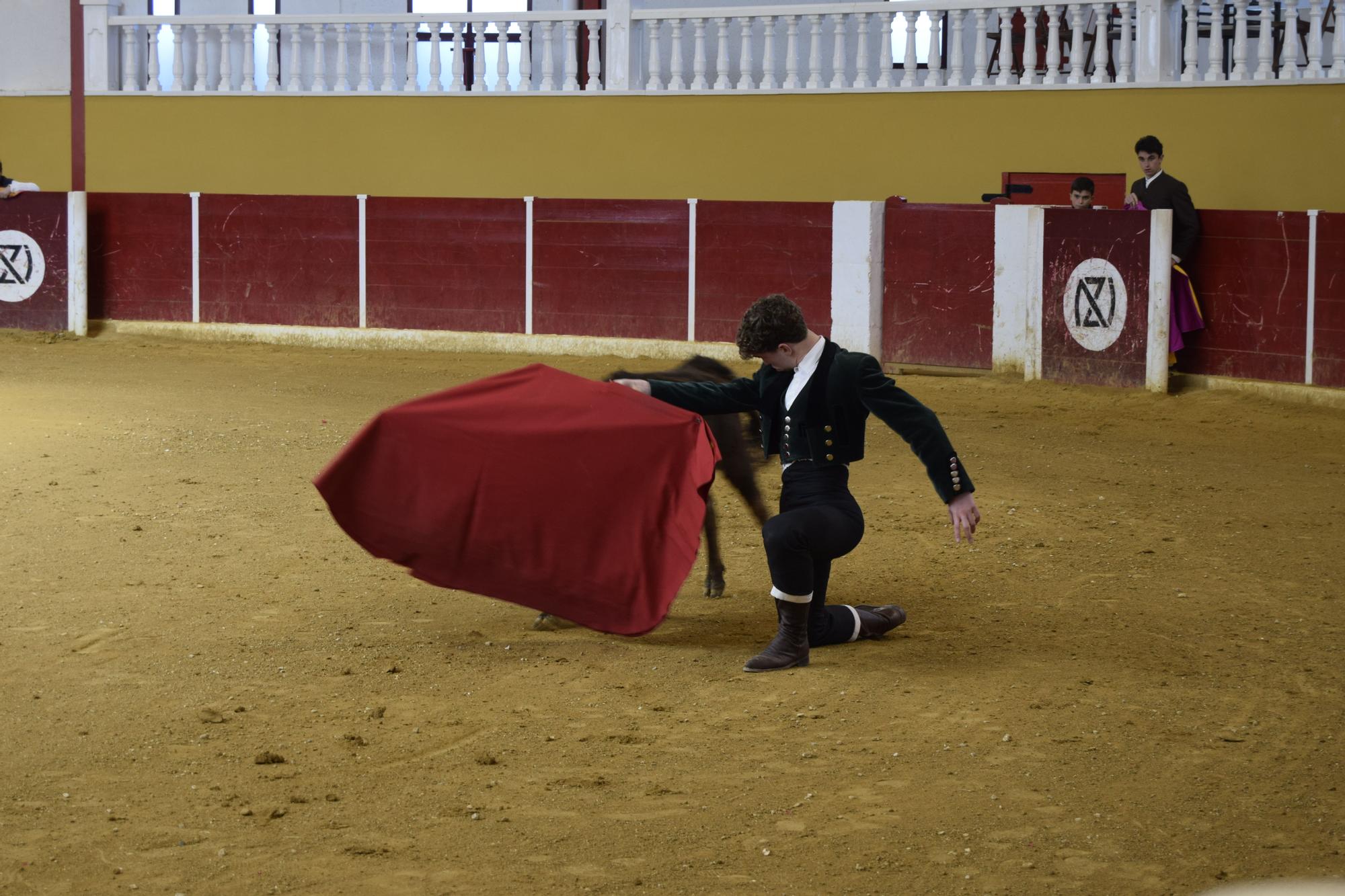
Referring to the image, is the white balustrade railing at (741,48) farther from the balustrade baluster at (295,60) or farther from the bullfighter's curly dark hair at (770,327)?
the bullfighter's curly dark hair at (770,327)

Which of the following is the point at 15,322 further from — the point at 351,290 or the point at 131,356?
the point at 351,290

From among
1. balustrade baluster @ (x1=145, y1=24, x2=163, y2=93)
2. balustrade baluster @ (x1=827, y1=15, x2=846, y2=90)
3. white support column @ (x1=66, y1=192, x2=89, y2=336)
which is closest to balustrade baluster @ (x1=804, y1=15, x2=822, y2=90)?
Answer: balustrade baluster @ (x1=827, y1=15, x2=846, y2=90)

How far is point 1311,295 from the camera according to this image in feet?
32.1

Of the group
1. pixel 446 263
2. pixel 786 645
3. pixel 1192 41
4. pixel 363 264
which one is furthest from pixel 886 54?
pixel 786 645

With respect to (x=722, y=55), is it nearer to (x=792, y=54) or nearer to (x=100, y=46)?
(x=792, y=54)

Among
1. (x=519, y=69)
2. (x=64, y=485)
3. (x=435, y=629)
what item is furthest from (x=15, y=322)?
(x=435, y=629)

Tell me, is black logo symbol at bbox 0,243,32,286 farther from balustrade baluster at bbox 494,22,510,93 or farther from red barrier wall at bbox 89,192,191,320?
balustrade baluster at bbox 494,22,510,93

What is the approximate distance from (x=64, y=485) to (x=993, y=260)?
637 centimetres

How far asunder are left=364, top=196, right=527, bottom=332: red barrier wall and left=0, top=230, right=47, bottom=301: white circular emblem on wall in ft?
9.16

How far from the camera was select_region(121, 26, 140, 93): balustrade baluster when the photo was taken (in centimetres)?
1439

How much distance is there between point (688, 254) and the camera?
12.1 meters

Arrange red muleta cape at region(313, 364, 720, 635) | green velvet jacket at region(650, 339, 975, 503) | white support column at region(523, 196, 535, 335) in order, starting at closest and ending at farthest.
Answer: green velvet jacket at region(650, 339, 975, 503) → red muleta cape at region(313, 364, 720, 635) → white support column at region(523, 196, 535, 335)

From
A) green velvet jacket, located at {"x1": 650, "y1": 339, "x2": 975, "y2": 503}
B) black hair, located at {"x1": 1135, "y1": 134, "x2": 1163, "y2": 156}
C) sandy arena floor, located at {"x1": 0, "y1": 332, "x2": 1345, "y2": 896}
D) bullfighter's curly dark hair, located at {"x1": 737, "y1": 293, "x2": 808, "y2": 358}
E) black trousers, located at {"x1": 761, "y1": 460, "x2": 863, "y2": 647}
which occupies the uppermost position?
black hair, located at {"x1": 1135, "y1": 134, "x2": 1163, "y2": 156}

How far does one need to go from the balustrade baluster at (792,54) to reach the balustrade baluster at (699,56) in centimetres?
65
